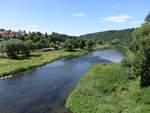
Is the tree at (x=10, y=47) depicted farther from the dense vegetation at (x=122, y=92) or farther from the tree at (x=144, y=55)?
the tree at (x=144, y=55)

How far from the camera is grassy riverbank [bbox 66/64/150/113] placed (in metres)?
19.5

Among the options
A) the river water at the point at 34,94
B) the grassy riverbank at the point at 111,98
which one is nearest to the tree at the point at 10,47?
the river water at the point at 34,94

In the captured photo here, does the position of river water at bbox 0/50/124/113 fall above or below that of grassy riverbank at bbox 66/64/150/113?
below

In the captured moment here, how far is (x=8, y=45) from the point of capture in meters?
65.4

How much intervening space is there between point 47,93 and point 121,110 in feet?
44.2


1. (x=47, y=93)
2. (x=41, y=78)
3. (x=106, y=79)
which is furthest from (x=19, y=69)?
(x=106, y=79)

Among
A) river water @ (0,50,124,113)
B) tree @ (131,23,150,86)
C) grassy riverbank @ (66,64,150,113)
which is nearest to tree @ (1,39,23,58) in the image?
river water @ (0,50,124,113)

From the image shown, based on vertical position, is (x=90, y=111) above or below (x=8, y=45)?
below

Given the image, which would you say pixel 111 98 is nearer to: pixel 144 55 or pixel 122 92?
pixel 122 92

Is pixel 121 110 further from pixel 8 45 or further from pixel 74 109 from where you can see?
pixel 8 45

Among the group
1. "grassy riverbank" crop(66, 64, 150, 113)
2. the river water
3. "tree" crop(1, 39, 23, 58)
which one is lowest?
the river water

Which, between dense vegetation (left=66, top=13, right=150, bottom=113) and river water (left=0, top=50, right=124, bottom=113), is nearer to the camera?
dense vegetation (left=66, top=13, right=150, bottom=113)

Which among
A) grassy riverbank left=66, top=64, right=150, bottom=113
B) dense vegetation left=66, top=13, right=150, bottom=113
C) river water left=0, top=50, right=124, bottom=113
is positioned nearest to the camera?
grassy riverbank left=66, top=64, right=150, bottom=113

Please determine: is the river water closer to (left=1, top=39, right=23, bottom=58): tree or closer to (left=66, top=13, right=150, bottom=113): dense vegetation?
(left=66, top=13, right=150, bottom=113): dense vegetation
